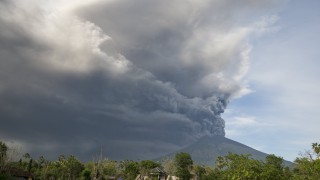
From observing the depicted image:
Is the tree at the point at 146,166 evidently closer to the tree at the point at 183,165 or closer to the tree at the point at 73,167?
the tree at the point at 183,165

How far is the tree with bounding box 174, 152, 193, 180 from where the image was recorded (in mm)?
159000

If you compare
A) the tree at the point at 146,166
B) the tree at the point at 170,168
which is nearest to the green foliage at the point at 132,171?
the tree at the point at 146,166

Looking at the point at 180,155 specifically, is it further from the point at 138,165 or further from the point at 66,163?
the point at 66,163

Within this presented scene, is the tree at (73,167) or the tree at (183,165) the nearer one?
the tree at (183,165)

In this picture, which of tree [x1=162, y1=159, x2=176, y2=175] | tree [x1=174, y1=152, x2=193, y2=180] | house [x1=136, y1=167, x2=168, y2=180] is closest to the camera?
tree [x1=174, y1=152, x2=193, y2=180]

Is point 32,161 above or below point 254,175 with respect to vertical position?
above

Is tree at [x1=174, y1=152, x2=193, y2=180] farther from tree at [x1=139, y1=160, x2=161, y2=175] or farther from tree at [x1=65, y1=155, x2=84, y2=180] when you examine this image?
tree at [x1=65, y1=155, x2=84, y2=180]

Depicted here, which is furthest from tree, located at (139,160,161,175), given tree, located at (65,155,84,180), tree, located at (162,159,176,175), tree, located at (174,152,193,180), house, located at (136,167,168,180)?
tree, located at (65,155,84,180)

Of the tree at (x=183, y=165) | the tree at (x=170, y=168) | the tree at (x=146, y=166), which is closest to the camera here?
the tree at (x=183, y=165)

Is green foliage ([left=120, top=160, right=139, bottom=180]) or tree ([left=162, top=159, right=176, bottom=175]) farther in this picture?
tree ([left=162, top=159, right=176, bottom=175])

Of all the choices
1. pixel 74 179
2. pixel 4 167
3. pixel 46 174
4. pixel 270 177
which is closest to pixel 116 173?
pixel 74 179

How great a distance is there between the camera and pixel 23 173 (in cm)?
15725

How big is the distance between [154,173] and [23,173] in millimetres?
58277

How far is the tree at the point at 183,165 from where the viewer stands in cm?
15900
